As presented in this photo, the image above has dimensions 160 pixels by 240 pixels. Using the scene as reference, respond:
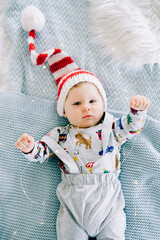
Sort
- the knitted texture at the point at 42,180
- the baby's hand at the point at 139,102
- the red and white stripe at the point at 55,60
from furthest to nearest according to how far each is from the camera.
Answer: the red and white stripe at the point at 55,60, the knitted texture at the point at 42,180, the baby's hand at the point at 139,102

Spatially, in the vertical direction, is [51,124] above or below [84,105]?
below

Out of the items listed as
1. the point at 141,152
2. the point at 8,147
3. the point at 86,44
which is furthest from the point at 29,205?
the point at 86,44

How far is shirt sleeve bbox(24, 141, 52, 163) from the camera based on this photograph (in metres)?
1.10

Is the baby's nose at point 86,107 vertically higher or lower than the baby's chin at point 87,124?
higher

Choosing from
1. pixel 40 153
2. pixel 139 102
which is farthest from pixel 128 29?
pixel 40 153

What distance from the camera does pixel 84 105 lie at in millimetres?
1131

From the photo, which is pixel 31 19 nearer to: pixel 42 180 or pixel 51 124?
pixel 51 124

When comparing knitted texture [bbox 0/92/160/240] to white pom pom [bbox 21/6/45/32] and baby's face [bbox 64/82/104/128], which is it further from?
white pom pom [bbox 21/6/45/32]

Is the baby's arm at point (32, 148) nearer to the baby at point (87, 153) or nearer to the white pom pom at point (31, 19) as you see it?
the baby at point (87, 153)

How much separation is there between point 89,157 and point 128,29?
655 millimetres

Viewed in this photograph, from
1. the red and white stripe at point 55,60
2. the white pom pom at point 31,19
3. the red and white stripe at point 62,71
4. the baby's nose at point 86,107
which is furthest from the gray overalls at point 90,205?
the white pom pom at point 31,19

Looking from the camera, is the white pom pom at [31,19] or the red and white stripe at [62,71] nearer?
the red and white stripe at [62,71]

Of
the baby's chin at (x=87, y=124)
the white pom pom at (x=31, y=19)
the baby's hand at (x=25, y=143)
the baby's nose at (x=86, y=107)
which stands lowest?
the baby's chin at (x=87, y=124)

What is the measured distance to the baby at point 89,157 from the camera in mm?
1059
